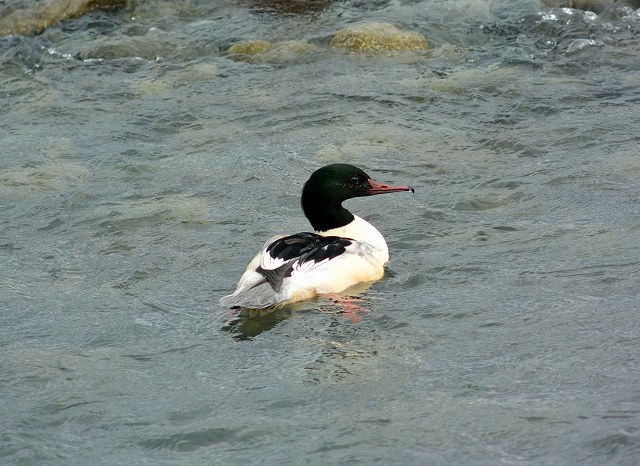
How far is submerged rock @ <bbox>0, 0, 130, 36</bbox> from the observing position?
13.4 m

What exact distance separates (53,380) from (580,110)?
584 cm

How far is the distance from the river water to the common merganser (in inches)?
6.0

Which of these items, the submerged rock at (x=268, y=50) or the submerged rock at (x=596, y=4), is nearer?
the submerged rock at (x=268, y=50)

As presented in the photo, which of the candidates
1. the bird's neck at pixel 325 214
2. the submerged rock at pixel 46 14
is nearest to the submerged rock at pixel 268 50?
the submerged rock at pixel 46 14

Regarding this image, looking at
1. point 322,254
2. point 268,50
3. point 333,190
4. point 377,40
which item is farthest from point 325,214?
point 268,50

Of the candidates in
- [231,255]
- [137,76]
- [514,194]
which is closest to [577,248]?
[514,194]

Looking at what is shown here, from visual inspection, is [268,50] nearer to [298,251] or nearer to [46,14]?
[46,14]

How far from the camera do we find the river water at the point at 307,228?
18.2ft

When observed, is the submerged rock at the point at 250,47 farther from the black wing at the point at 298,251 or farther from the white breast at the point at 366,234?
the black wing at the point at 298,251

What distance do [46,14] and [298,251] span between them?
7639mm

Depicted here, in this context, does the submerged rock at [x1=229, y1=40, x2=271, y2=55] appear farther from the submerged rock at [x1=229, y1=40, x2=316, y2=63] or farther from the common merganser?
the common merganser

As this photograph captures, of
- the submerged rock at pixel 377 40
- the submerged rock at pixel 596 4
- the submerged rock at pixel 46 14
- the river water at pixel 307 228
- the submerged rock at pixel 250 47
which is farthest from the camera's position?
the submerged rock at pixel 46 14

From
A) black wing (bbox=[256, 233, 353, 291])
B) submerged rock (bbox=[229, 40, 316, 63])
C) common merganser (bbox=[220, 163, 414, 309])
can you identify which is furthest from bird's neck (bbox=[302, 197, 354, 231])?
submerged rock (bbox=[229, 40, 316, 63])

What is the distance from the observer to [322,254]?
7.37 metres
